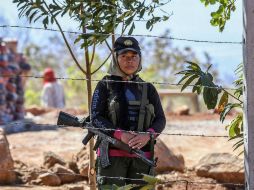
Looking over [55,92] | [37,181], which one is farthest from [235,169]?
[55,92]

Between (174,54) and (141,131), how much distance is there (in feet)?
86.9

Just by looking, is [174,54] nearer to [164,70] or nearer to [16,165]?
[164,70]

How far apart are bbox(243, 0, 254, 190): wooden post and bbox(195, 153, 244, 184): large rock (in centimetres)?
366

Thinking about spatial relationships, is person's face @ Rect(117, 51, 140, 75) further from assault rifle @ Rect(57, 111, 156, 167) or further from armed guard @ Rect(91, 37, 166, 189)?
assault rifle @ Rect(57, 111, 156, 167)

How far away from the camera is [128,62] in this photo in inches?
164

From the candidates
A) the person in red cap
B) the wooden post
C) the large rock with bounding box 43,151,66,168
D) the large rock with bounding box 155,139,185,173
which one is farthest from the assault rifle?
the person in red cap

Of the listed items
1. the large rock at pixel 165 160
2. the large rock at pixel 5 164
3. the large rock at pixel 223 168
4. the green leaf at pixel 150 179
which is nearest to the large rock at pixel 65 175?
the large rock at pixel 5 164

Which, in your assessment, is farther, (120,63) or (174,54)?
(174,54)

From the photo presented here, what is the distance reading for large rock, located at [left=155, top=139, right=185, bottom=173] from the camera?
7.32 metres

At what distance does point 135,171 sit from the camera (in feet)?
13.8

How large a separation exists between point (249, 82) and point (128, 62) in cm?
116

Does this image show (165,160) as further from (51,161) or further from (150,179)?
(150,179)

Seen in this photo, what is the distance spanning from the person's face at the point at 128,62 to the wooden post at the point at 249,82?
1114 mm

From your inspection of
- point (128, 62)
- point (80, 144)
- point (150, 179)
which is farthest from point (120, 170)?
point (80, 144)
